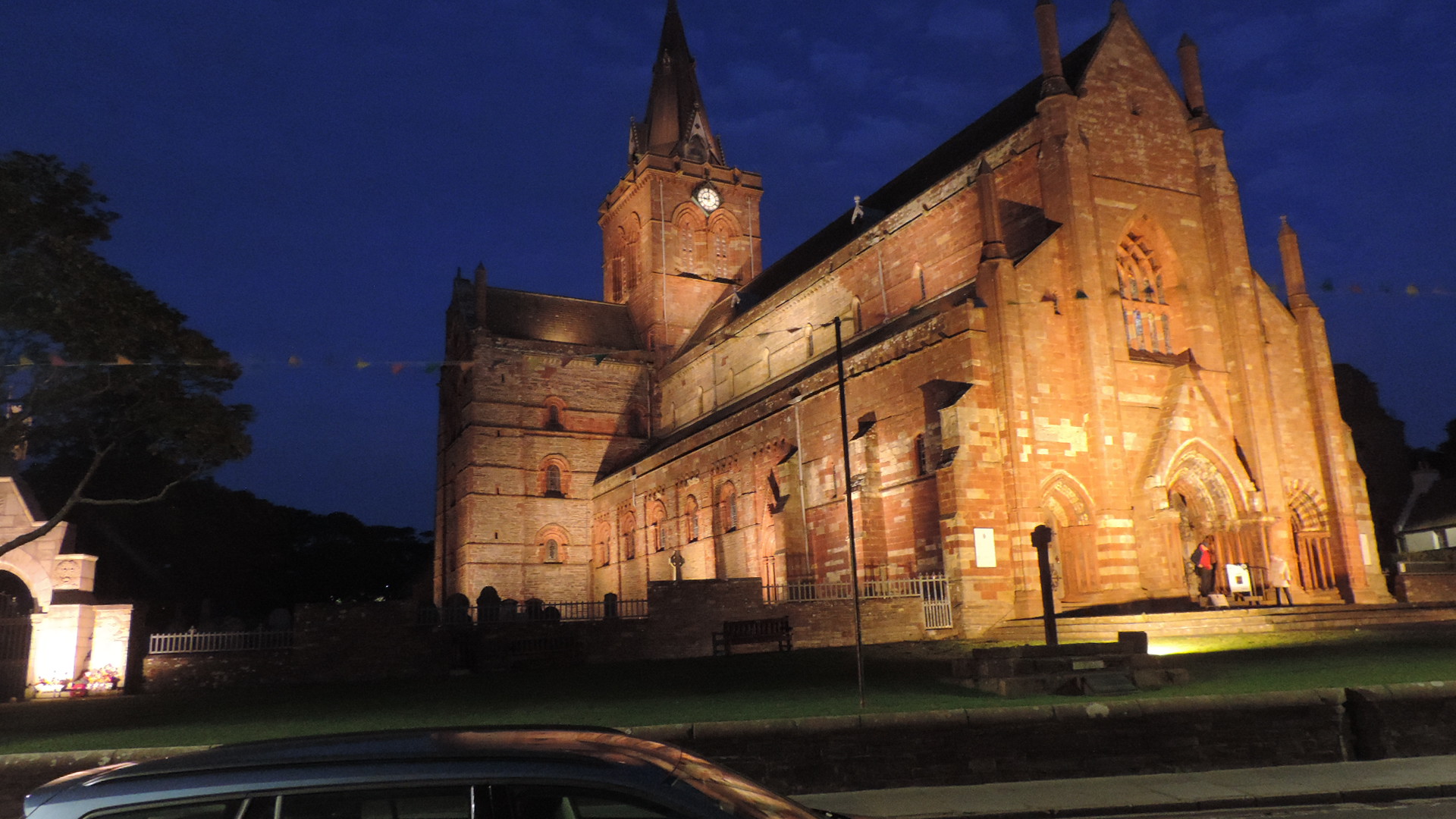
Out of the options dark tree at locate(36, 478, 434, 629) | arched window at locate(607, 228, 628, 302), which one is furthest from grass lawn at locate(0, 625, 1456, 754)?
arched window at locate(607, 228, 628, 302)

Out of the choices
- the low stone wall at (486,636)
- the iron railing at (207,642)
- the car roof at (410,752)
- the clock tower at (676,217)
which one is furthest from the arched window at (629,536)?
the car roof at (410,752)

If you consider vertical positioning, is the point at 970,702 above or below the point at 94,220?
below

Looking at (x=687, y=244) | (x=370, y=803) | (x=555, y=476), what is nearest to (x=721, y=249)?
(x=687, y=244)

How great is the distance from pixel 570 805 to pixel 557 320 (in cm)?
4992

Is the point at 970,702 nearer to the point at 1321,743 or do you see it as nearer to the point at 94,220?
the point at 1321,743

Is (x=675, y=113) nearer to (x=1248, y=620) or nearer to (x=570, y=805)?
(x=1248, y=620)

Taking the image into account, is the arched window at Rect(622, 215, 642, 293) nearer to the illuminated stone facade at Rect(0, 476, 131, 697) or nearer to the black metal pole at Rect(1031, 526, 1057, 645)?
the illuminated stone facade at Rect(0, 476, 131, 697)

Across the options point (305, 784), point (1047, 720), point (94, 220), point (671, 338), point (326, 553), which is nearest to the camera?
point (305, 784)

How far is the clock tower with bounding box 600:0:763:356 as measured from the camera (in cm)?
5200

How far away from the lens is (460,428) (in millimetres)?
48656

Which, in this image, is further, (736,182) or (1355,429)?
(736,182)

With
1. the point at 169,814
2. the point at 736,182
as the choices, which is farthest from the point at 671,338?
the point at 169,814

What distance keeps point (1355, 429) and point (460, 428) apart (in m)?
43.4

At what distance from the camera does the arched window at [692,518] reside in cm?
3775
